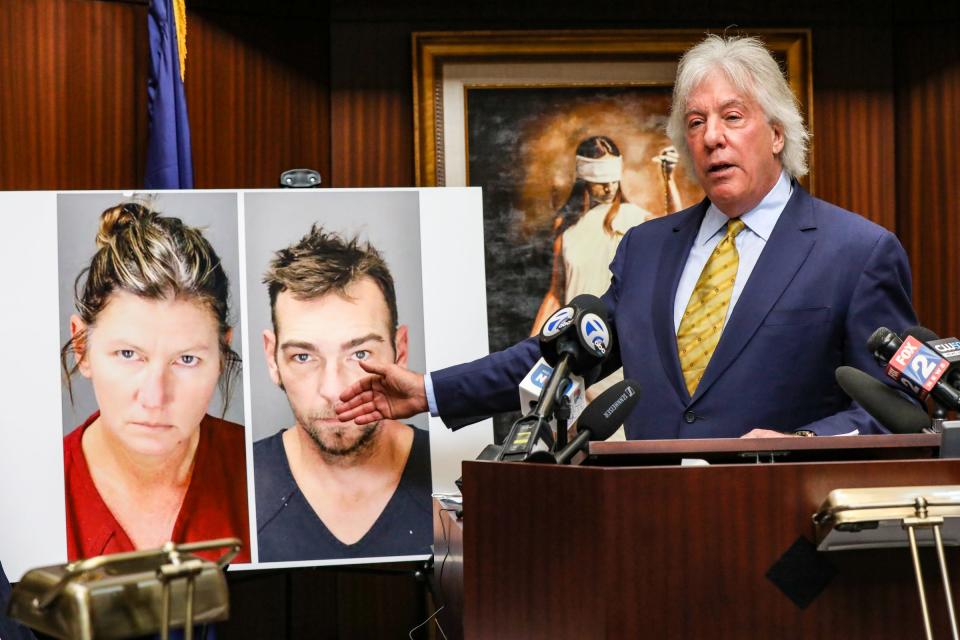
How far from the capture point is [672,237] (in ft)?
8.91

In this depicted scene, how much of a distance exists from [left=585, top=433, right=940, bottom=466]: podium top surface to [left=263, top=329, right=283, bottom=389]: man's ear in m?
1.93

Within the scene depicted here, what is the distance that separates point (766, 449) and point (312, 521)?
208 cm

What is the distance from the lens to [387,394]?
280 cm

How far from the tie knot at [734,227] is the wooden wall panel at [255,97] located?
7.17 ft

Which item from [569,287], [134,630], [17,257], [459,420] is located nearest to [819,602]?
[134,630]

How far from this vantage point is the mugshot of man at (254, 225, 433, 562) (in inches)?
132

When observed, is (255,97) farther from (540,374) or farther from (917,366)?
(917,366)

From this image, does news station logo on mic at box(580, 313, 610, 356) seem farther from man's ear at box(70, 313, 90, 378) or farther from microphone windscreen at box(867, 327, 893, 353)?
man's ear at box(70, 313, 90, 378)

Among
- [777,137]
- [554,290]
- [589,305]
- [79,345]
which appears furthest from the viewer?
[554,290]

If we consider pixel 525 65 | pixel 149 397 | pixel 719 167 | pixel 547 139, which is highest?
pixel 525 65

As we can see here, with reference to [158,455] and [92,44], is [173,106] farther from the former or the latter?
[158,455]

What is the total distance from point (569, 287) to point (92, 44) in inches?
79.0

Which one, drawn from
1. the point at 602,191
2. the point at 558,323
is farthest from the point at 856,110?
the point at 558,323

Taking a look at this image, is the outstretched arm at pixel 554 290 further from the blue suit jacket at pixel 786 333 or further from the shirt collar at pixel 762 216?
the blue suit jacket at pixel 786 333
